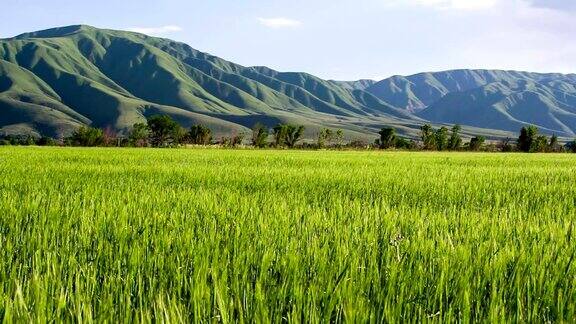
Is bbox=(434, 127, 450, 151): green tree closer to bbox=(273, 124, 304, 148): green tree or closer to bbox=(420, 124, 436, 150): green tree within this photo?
bbox=(420, 124, 436, 150): green tree

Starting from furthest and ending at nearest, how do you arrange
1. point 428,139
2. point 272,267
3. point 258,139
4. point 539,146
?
point 428,139 < point 539,146 < point 258,139 < point 272,267

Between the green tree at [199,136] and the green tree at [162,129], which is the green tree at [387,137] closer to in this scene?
the green tree at [199,136]

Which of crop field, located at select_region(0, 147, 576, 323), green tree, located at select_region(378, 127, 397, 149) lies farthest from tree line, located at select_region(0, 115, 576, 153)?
crop field, located at select_region(0, 147, 576, 323)

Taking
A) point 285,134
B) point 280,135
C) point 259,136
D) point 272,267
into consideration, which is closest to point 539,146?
point 285,134

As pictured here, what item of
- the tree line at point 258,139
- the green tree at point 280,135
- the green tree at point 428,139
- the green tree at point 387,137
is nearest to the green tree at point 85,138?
the tree line at point 258,139

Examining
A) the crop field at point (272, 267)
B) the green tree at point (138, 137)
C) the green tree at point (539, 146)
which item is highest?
the crop field at point (272, 267)

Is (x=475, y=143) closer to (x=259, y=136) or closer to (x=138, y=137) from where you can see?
(x=259, y=136)

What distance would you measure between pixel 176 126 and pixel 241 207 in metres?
65.9

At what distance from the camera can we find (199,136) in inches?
2486

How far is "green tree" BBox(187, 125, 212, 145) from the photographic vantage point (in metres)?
62.8

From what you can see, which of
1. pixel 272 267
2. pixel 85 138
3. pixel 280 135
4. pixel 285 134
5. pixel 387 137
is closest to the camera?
pixel 272 267

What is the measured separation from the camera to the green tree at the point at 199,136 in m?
62.8

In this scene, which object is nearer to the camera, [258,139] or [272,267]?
[272,267]

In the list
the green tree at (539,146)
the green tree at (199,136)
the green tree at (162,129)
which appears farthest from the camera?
the green tree at (539,146)
